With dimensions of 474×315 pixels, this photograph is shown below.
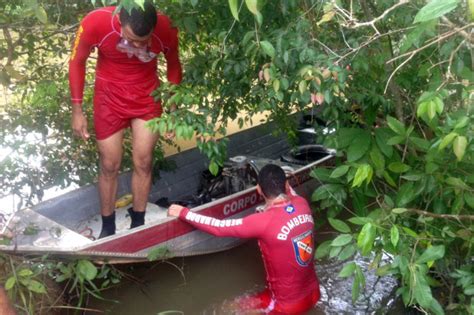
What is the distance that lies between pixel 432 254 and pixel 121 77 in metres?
2.42

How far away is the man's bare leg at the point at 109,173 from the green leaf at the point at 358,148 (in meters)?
1.75

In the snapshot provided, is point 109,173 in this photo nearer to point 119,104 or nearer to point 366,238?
point 119,104

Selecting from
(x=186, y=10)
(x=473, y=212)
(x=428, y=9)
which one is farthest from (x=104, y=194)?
(x=428, y=9)

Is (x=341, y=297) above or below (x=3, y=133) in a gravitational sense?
below

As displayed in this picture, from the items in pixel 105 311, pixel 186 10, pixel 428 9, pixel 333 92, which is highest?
pixel 428 9

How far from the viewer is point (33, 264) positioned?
3076 mm

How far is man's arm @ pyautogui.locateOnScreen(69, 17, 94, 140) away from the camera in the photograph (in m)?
3.38

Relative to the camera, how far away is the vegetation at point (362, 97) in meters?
2.38

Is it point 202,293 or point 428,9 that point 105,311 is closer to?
point 202,293

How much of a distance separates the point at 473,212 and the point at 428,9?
1.62 m

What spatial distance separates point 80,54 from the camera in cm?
342

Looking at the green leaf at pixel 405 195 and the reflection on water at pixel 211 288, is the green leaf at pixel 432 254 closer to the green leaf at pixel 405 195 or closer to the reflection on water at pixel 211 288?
the green leaf at pixel 405 195

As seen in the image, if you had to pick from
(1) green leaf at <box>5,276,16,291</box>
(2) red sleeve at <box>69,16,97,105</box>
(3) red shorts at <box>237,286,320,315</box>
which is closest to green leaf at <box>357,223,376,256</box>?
(3) red shorts at <box>237,286,320,315</box>

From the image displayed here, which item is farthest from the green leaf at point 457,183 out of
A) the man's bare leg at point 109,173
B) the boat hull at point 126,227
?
the man's bare leg at point 109,173
